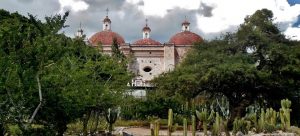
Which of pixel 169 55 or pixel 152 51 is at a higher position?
pixel 152 51

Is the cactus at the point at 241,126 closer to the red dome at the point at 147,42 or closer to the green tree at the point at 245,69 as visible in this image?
the green tree at the point at 245,69

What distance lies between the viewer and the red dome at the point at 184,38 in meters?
54.2

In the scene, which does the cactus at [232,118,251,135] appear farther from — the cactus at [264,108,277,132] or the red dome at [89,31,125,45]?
the red dome at [89,31,125,45]

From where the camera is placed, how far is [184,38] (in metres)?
54.7

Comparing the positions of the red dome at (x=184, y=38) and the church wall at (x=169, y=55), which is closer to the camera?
the church wall at (x=169, y=55)

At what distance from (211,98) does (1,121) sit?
2406cm

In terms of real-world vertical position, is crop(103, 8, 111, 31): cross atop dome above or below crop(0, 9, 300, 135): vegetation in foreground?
above

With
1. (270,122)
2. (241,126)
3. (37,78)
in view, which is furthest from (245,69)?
(37,78)

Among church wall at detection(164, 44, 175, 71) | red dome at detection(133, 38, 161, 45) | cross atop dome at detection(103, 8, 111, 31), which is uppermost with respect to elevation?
cross atop dome at detection(103, 8, 111, 31)

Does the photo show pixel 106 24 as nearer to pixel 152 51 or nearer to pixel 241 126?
pixel 152 51

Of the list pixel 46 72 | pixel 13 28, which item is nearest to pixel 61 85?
pixel 46 72

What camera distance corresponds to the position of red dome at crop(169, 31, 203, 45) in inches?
2134

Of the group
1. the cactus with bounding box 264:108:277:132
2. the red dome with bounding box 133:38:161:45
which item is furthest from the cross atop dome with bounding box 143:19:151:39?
the cactus with bounding box 264:108:277:132

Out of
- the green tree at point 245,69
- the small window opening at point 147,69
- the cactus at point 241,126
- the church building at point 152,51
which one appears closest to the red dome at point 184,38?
the church building at point 152,51
